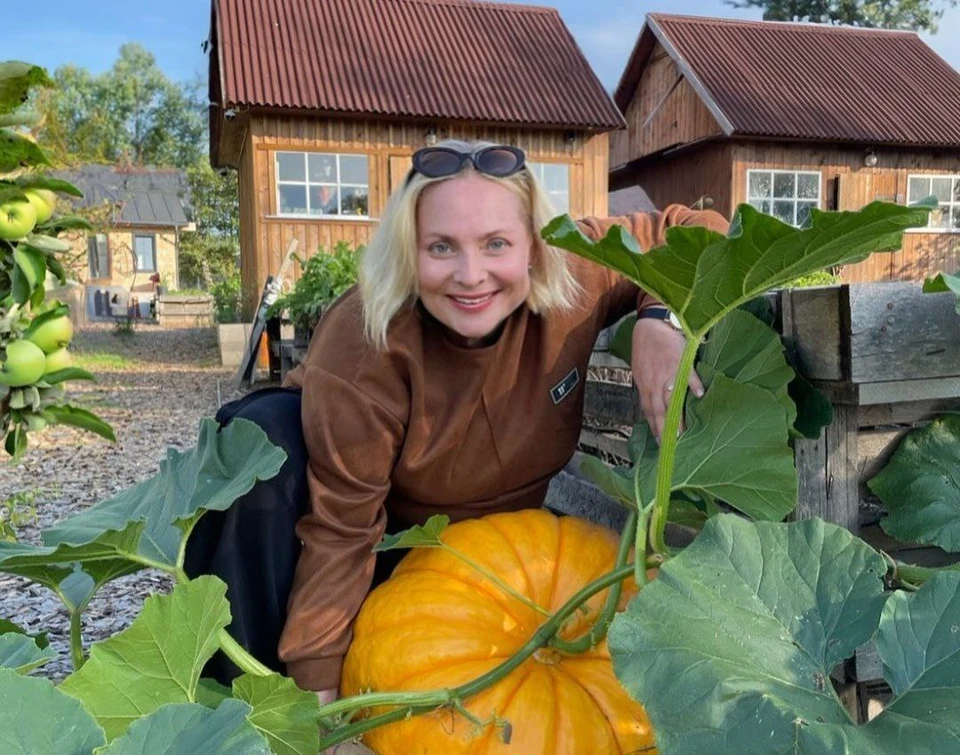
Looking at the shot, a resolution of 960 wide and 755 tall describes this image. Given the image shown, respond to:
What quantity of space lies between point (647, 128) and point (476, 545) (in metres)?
15.5

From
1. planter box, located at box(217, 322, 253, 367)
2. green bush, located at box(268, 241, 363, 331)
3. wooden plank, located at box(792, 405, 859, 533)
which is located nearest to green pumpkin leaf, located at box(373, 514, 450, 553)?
wooden plank, located at box(792, 405, 859, 533)

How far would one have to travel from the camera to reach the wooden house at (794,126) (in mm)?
13969

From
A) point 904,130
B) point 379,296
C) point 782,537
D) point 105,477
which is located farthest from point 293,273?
point 782,537

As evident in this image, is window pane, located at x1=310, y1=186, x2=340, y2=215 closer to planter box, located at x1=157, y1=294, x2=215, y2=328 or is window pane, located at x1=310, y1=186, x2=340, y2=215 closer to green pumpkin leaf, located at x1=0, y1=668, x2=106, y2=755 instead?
planter box, located at x1=157, y1=294, x2=215, y2=328

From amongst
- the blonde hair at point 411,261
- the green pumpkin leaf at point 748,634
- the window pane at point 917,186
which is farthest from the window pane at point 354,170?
the green pumpkin leaf at point 748,634

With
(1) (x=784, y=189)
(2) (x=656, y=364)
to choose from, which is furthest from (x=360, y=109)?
(2) (x=656, y=364)

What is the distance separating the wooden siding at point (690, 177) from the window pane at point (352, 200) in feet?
16.5

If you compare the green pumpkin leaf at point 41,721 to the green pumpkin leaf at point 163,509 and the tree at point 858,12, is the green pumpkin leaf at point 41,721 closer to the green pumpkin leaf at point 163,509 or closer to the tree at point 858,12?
the green pumpkin leaf at point 163,509

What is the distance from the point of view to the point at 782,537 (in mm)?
974

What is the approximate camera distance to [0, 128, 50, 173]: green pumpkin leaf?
4.14 feet

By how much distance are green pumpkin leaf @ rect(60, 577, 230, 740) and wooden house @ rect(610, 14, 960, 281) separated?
1315 cm

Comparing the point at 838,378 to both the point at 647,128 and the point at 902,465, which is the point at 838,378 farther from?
the point at 647,128

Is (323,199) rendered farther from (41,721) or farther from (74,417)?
(41,721)

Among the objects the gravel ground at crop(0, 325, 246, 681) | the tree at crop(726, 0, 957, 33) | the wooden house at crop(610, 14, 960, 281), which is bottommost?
the gravel ground at crop(0, 325, 246, 681)
